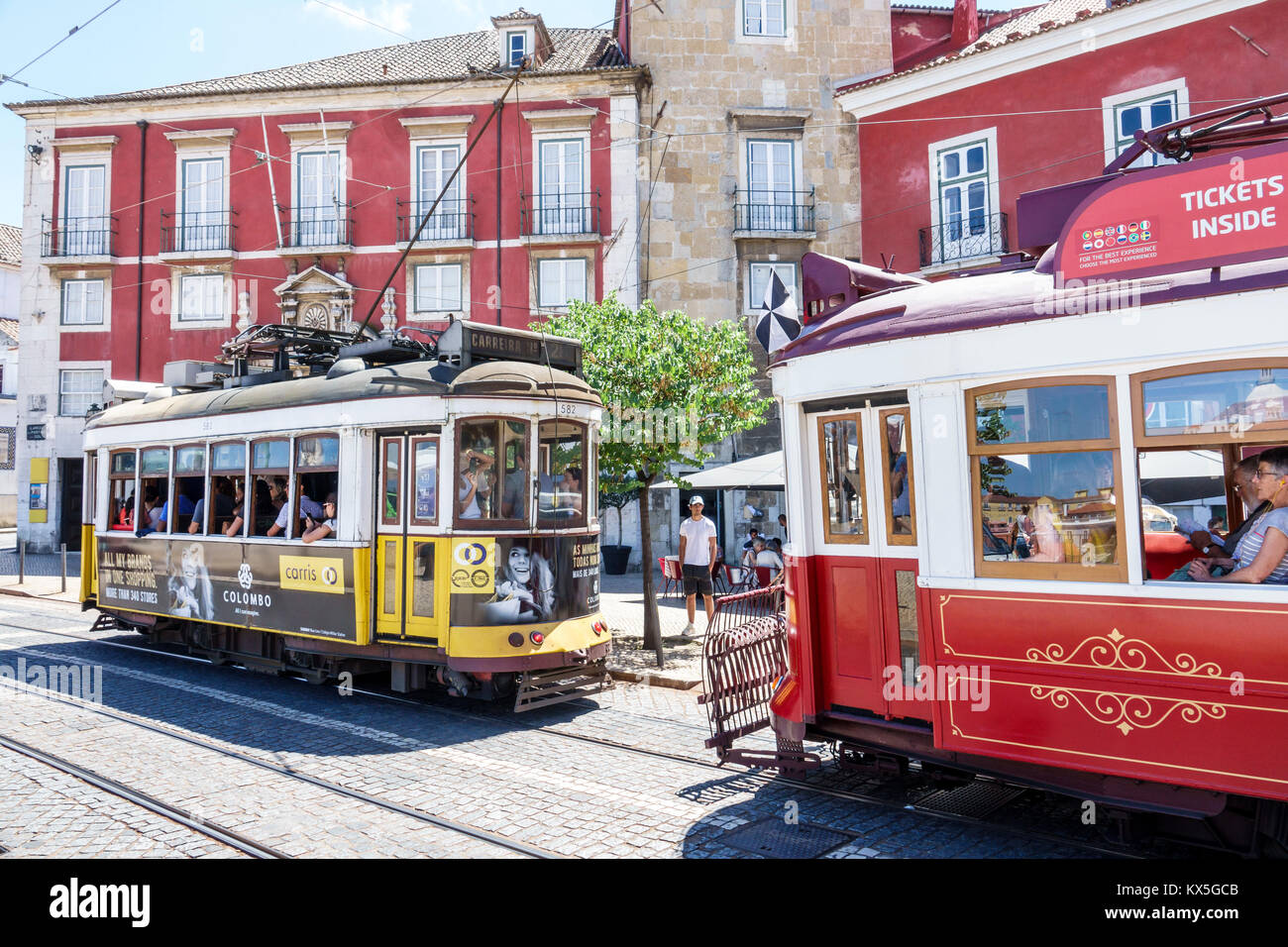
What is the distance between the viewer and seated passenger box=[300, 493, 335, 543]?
8812 millimetres

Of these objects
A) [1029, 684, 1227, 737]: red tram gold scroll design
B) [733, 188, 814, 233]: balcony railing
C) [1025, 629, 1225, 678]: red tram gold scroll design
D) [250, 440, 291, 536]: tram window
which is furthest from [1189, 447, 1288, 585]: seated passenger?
[733, 188, 814, 233]: balcony railing

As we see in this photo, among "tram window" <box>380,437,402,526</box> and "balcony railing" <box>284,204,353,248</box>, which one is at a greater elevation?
"balcony railing" <box>284,204,353,248</box>

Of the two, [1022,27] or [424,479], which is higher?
[1022,27]

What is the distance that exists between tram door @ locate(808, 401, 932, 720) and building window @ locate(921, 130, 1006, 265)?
16.0m

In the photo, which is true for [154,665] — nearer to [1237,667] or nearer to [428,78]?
[1237,667]

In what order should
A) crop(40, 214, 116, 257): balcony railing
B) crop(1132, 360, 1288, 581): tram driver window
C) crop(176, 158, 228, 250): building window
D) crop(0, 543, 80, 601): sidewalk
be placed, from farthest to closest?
crop(40, 214, 116, 257): balcony railing < crop(176, 158, 228, 250): building window < crop(0, 543, 80, 601): sidewalk < crop(1132, 360, 1288, 581): tram driver window

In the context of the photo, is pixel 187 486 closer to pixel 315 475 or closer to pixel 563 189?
pixel 315 475

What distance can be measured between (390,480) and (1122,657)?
644 centimetres

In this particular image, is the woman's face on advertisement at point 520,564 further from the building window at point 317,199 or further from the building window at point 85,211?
the building window at point 85,211

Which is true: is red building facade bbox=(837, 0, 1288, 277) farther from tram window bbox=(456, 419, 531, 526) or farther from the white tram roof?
tram window bbox=(456, 419, 531, 526)

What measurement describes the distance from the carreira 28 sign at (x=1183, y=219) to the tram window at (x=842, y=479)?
156 cm

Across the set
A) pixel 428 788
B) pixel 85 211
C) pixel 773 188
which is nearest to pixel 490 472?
pixel 428 788

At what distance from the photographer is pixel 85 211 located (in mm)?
26125
